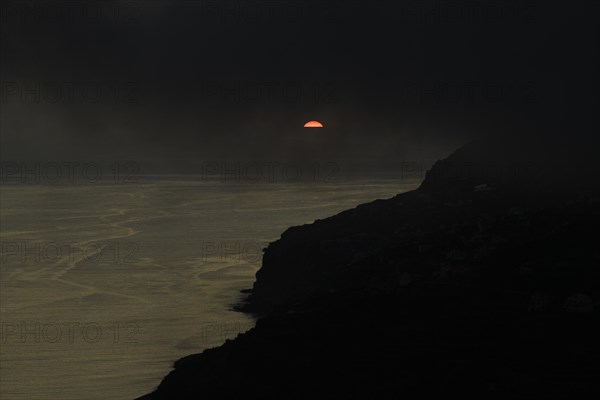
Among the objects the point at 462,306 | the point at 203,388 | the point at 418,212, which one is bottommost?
the point at 203,388

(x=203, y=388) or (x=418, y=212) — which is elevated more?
(x=418, y=212)

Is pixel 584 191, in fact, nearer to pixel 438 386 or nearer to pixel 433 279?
pixel 433 279

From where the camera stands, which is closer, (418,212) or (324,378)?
(324,378)

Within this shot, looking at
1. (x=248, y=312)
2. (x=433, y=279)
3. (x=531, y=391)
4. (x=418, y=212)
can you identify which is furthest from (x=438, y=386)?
(x=418, y=212)

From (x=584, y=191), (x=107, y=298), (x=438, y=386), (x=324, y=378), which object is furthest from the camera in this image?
(x=107, y=298)

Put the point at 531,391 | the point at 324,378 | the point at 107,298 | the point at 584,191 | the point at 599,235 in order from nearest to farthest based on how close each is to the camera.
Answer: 1. the point at 531,391
2. the point at 324,378
3. the point at 599,235
4. the point at 584,191
5. the point at 107,298

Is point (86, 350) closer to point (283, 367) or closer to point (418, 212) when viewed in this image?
point (283, 367)

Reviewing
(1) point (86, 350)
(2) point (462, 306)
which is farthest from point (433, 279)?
(1) point (86, 350)
